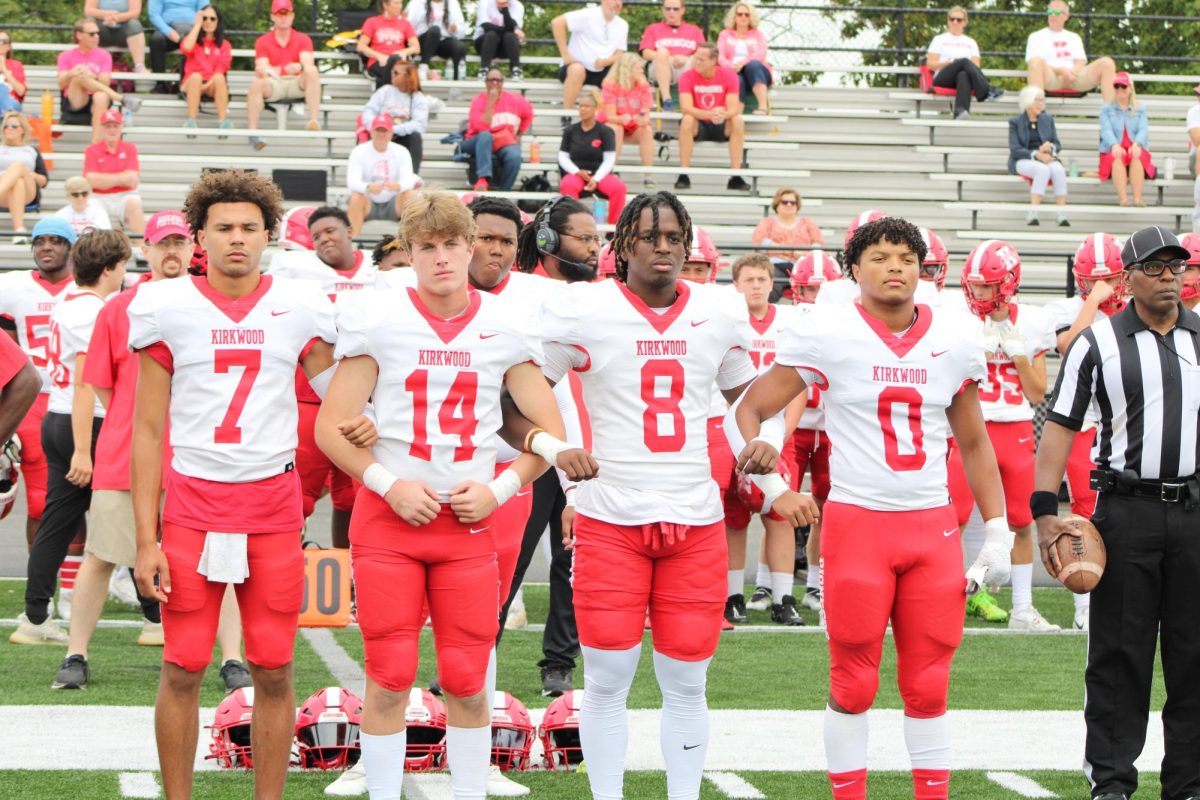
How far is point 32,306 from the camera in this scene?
860 centimetres

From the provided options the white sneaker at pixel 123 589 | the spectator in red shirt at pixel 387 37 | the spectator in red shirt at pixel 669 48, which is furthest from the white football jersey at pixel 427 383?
the spectator in red shirt at pixel 669 48

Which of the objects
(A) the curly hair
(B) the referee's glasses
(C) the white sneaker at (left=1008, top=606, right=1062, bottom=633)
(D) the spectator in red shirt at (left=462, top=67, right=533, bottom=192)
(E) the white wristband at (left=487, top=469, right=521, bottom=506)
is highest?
(D) the spectator in red shirt at (left=462, top=67, right=533, bottom=192)

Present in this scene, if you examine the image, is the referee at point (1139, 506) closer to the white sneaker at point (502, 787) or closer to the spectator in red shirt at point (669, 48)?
the white sneaker at point (502, 787)

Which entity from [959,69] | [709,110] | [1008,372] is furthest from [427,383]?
[959,69]

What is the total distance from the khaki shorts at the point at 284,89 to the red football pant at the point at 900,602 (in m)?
13.3

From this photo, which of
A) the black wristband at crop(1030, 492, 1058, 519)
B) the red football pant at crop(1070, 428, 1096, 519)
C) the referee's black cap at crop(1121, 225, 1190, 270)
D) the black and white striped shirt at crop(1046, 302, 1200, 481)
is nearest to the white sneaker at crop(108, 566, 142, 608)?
the red football pant at crop(1070, 428, 1096, 519)

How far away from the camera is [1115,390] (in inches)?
206

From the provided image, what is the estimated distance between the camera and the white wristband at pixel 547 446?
456 cm

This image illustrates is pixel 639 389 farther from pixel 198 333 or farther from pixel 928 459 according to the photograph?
pixel 198 333

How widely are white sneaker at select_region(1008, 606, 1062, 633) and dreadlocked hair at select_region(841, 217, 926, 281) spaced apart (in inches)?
171

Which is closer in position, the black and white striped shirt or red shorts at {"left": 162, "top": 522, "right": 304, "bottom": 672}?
red shorts at {"left": 162, "top": 522, "right": 304, "bottom": 672}

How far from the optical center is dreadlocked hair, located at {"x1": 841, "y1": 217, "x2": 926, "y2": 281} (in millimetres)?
4879

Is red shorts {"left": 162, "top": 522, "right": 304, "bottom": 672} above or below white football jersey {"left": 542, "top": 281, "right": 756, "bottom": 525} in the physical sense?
below

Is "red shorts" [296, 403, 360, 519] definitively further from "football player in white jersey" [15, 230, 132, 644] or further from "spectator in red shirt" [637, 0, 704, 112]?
"spectator in red shirt" [637, 0, 704, 112]
